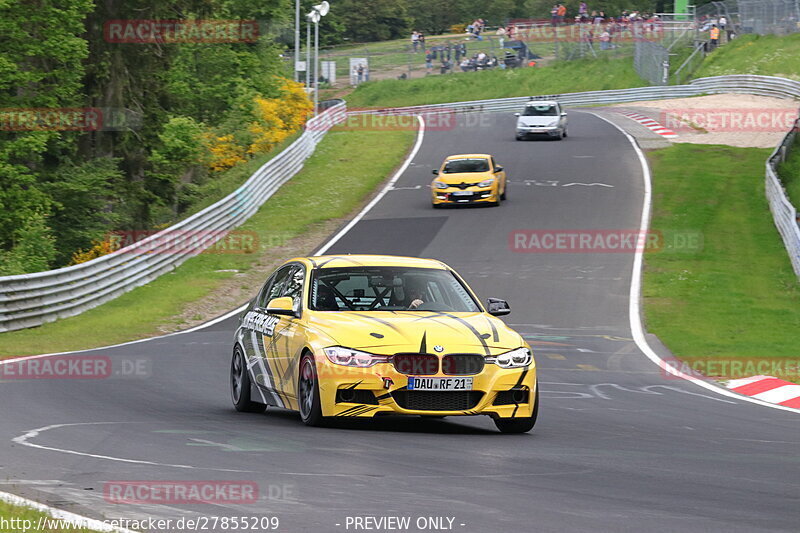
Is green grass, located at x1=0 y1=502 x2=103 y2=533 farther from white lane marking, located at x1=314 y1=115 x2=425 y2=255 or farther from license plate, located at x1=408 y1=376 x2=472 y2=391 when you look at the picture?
white lane marking, located at x1=314 y1=115 x2=425 y2=255

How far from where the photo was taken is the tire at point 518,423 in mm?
10562

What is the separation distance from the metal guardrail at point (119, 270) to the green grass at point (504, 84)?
3993cm

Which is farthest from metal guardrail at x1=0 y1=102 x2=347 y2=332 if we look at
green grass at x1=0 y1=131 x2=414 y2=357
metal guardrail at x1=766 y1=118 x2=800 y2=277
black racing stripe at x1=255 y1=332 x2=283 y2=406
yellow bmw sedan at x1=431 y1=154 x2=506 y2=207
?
metal guardrail at x1=766 y1=118 x2=800 y2=277

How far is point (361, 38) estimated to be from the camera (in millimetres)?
129250

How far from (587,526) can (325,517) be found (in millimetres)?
1372

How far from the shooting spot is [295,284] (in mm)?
11688

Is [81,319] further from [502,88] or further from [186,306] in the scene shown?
[502,88]

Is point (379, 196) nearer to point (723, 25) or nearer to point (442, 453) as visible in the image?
point (442, 453)

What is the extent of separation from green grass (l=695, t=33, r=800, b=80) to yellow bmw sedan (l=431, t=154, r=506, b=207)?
2948 centimetres

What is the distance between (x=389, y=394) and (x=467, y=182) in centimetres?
2872

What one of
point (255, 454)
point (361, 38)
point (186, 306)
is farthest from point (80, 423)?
point (361, 38)
